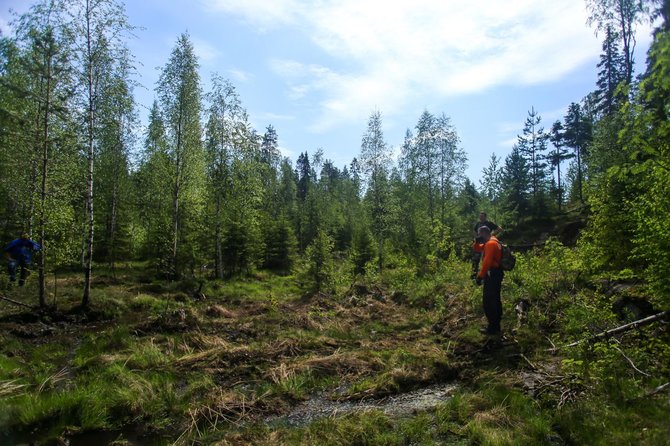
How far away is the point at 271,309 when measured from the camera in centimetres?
1620

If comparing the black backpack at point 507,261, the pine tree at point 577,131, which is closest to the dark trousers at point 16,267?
the black backpack at point 507,261

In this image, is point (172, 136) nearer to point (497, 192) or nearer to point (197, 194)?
point (197, 194)

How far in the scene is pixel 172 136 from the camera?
26.1m

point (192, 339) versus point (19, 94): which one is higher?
point (19, 94)

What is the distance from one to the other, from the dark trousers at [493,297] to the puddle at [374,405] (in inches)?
88.6

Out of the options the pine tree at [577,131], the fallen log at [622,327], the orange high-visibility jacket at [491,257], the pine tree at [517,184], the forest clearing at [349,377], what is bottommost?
the forest clearing at [349,377]

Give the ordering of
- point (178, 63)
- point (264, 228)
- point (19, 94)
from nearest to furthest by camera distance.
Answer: point (19, 94), point (178, 63), point (264, 228)

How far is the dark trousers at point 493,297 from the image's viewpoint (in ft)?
30.4

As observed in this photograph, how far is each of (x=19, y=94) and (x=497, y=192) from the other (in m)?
32.9

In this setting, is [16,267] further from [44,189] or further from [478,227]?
[478,227]

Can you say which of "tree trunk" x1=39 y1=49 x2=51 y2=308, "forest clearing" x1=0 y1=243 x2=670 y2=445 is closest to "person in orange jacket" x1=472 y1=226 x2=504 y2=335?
"forest clearing" x1=0 y1=243 x2=670 y2=445

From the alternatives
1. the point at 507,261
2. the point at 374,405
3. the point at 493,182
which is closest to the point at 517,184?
the point at 493,182

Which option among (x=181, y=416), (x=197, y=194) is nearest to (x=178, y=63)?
(x=197, y=194)

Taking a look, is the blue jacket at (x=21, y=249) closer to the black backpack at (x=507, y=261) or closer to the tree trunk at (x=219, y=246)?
the tree trunk at (x=219, y=246)
